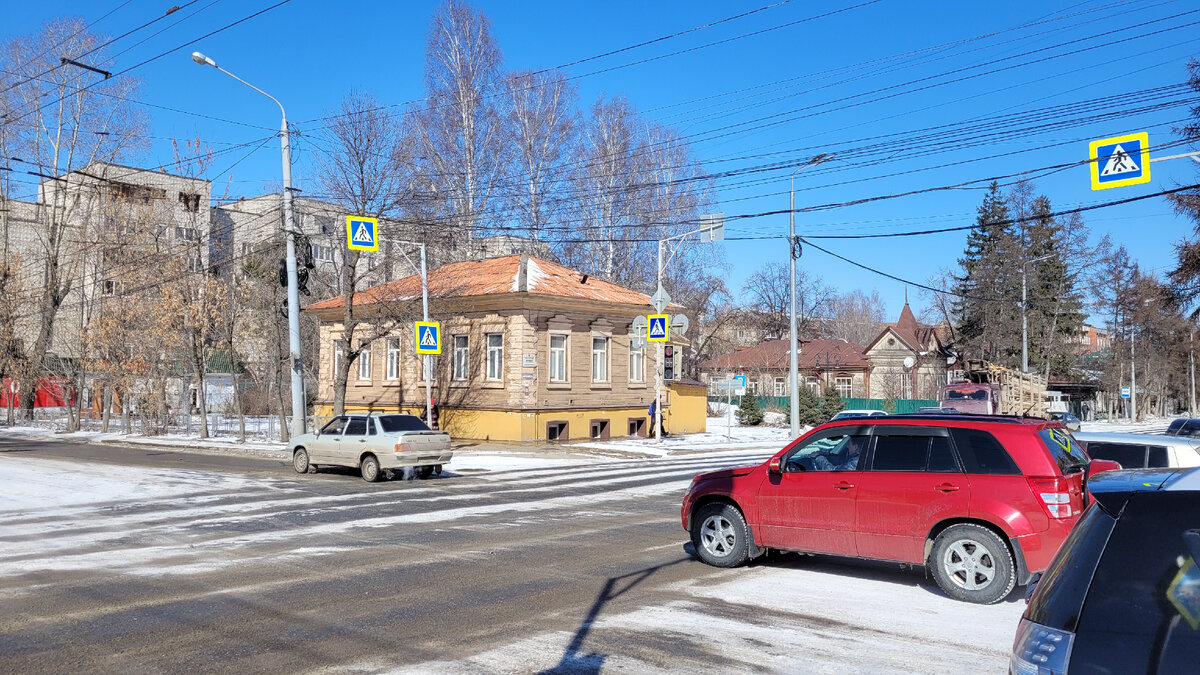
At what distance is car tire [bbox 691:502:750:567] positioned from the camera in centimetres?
984

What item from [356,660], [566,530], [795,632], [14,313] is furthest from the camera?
[14,313]

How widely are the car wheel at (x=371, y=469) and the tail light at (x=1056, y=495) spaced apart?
1492cm

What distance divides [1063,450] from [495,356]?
86.9ft

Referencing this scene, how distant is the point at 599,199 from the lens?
4959 centimetres

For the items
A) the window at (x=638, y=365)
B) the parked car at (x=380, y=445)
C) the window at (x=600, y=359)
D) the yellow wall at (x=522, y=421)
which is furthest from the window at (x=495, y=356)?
the parked car at (x=380, y=445)

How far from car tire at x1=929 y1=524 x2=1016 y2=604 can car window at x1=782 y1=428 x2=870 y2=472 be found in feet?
3.71

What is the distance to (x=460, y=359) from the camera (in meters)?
35.0

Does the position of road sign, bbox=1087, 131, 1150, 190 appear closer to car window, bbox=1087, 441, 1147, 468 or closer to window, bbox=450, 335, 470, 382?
car window, bbox=1087, 441, 1147, 468

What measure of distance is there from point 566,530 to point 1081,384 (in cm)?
7345

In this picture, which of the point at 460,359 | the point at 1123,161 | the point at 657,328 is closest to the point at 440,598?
the point at 1123,161

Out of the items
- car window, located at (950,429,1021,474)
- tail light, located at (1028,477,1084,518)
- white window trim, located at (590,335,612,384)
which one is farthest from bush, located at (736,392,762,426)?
tail light, located at (1028,477,1084,518)

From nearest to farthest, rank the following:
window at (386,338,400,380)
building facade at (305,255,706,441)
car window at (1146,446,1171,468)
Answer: car window at (1146,446,1171,468), building facade at (305,255,706,441), window at (386,338,400,380)

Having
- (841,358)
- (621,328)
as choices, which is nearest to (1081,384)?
(841,358)

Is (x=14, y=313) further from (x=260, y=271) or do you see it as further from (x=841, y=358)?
(x=841, y=358)
